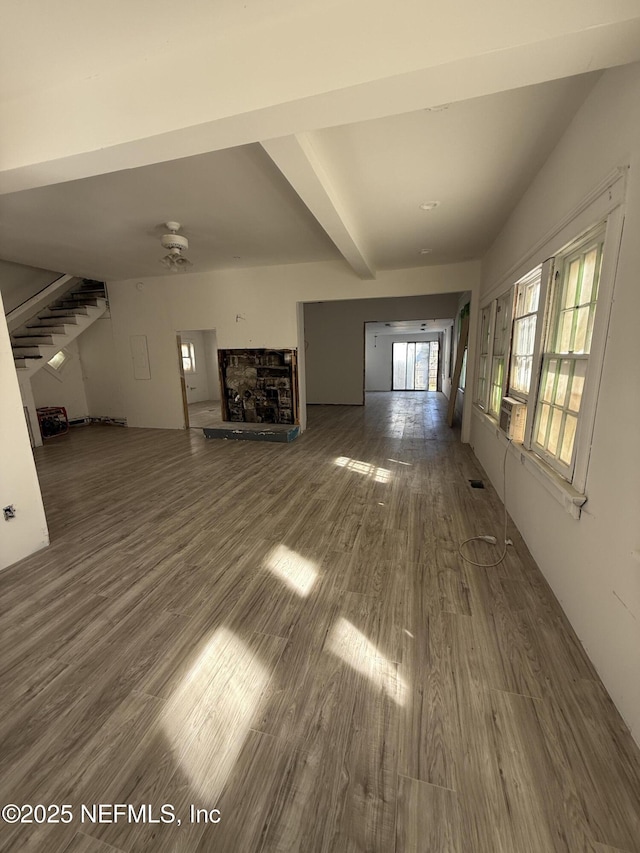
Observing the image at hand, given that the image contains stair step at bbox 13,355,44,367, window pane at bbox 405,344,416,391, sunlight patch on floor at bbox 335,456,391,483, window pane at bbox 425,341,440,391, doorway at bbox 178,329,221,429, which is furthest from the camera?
window pane at bbox 405,344,416,391

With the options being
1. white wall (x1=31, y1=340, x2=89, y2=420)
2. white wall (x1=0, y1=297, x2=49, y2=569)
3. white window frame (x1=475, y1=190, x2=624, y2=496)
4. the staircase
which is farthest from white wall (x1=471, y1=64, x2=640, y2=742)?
white wall (x1=31, y1=340, x2=89, y2=420)

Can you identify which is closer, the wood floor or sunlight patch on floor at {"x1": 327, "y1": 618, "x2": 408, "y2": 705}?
the wood floor

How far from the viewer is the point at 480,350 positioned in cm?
501

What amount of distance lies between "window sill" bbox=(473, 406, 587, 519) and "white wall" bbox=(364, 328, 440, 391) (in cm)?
1052

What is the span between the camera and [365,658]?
1651 mm

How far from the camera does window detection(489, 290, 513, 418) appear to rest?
357 cm

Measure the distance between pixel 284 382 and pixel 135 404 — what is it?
3.56 metres

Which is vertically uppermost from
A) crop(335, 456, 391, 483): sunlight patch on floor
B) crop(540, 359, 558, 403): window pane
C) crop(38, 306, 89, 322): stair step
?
crop(38, 306, 89, 322): stair step

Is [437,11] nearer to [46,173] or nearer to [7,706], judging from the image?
[46,173]

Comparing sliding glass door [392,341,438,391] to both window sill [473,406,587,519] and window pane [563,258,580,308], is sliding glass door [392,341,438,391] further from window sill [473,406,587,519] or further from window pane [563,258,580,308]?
window pane [563,258,580,308]

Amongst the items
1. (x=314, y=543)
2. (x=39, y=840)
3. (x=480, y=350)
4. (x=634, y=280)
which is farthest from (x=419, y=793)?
(x=480, y=350)

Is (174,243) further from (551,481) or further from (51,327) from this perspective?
(51,327)

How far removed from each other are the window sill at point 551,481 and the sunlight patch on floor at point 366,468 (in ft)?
4.68

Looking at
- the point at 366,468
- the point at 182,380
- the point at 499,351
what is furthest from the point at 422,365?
the point at 366,468
